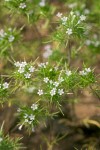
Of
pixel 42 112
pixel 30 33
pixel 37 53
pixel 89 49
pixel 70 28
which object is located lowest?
pixel 42 112

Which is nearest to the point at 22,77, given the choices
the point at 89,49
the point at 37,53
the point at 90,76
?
the point at 90,76

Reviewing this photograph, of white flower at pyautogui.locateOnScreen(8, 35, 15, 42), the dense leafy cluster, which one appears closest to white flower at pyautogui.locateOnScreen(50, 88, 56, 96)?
the dense leafy cluster

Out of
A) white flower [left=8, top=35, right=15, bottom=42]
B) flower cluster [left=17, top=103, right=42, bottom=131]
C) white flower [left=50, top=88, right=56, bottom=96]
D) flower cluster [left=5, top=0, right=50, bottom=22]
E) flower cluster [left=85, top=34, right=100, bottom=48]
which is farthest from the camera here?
flower cluster [left=85, top=34, right=100, bottom=48]

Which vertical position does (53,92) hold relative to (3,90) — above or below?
below

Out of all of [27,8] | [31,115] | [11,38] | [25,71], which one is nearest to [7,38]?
[11,38]

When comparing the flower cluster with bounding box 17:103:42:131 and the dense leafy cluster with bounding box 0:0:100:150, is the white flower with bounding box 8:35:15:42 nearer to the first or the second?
the dense leafy cluster with bounding box 0:0:100:150

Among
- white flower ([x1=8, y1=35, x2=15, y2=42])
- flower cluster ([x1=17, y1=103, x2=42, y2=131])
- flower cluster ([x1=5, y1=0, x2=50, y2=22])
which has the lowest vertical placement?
flower cluster ([x1=17, y1=103, x2=42, y2=131])

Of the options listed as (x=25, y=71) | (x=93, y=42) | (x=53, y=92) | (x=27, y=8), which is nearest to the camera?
(x=53, y=92)

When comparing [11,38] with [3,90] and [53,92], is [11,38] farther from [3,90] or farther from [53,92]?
[53,92]

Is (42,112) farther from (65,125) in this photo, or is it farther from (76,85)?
(65,125)

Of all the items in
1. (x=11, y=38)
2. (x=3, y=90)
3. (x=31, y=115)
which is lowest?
(x=31, y=115)

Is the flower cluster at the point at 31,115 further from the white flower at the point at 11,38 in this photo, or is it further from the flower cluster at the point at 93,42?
the flower cluster at the point at 93,42
